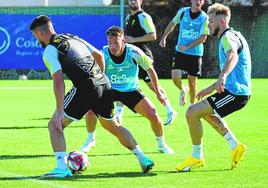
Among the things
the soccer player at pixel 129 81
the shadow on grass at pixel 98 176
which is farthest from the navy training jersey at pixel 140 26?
the shadow on grass at pixel 98 176

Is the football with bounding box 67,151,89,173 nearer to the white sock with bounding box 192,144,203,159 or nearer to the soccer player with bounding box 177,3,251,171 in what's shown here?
the soccer player with bounding box 177,3,251,171

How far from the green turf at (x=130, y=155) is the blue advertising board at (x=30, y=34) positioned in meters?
12.1

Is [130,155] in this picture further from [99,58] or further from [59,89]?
[59,89]

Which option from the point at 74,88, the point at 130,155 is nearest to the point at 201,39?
the point at 130,155

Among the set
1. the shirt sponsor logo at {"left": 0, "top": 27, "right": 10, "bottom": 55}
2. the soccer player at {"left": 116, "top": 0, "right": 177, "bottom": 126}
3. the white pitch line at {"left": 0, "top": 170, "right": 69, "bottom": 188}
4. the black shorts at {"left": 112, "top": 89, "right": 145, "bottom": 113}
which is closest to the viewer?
the white pitch line at {"left": 0, "top": 170, "right": 69, "bottom": 188}

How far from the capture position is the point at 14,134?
46.1ft

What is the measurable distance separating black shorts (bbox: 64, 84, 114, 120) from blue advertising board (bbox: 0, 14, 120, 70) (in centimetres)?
2148

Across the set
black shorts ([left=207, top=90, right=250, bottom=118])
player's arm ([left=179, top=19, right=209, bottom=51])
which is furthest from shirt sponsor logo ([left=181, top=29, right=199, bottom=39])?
black shorts ([left=207, top=90, right=250, bottom=118])

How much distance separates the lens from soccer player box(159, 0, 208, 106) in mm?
16734

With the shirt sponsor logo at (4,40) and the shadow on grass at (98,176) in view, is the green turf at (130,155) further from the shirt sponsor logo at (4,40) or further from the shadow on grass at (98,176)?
the shirt sponsor logo at (4,40)

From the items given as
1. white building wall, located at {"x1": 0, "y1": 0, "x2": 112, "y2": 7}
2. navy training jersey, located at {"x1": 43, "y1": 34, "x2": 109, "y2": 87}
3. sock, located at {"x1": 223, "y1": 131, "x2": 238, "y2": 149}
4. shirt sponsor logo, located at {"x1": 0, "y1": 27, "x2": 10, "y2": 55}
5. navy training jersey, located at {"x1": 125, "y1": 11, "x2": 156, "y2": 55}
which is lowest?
white building wall, located at {"x1": 0, "y1": 0, "x2": 112, "y2": 7}

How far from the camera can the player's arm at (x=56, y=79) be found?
9281 mm

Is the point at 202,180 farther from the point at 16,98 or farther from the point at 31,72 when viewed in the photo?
the point at 31,72

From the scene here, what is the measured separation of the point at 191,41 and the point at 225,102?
22.3 feet
